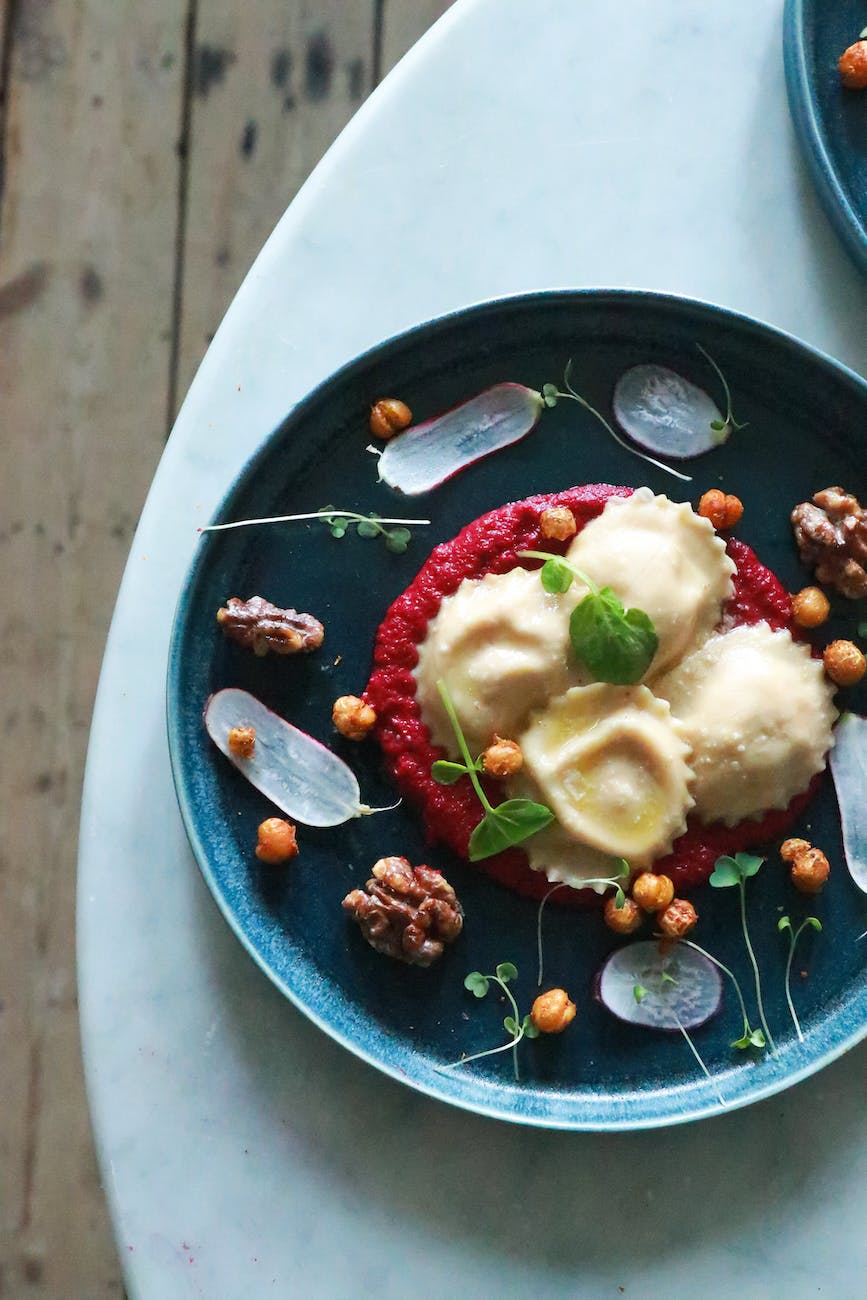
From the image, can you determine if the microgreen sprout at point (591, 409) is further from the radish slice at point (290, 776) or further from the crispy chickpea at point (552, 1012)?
the crispy chickpea at point (552, 1012)

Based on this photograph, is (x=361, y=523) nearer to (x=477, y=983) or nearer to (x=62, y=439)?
(x=477, y=983)

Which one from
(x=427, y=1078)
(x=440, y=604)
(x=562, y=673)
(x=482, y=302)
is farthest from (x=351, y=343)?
(x=427, y=1078)

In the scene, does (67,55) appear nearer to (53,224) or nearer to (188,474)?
(53,224)

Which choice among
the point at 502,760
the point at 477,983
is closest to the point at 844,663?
the point at 502,760

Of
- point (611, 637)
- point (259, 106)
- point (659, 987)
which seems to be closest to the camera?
point (611, 637)

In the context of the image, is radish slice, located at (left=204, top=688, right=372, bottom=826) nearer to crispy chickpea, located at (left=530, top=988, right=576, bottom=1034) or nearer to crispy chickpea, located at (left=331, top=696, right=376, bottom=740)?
crispy chickpea, located at (left=331, top=696, right=376, bottom=740)

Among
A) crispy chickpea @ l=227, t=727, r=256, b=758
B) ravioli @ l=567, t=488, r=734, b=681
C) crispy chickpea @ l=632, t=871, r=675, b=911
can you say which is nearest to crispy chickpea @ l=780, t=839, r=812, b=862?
crispy chickpea @ l=632, t=871, r=675, b=911
